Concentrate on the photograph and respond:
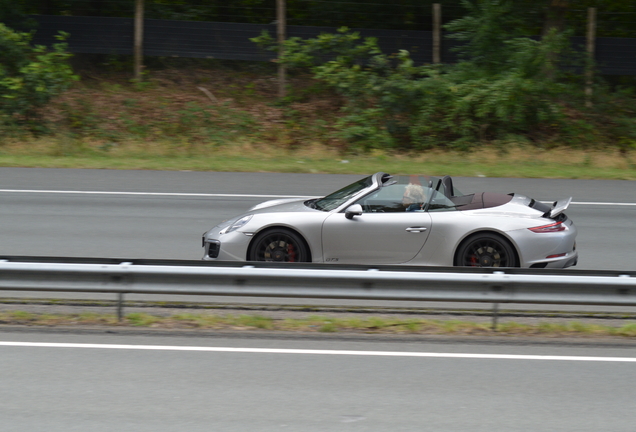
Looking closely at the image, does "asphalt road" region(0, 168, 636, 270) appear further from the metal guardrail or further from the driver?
the metal guardrail

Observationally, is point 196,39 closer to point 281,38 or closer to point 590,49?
point 281,38

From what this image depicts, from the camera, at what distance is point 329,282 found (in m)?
6.77

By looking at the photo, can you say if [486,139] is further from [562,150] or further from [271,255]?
[271,255]

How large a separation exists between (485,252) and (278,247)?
2.38m

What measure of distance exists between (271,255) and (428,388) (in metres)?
3.67

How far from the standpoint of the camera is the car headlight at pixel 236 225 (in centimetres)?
885

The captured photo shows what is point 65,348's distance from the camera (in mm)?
Answer: 6191

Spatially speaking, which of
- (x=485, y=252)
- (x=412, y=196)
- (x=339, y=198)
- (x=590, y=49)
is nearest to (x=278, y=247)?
(x=339, y=198)

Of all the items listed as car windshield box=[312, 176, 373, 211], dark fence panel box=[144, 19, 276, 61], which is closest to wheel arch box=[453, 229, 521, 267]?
car windshield box=[312, 176, 373, 211]

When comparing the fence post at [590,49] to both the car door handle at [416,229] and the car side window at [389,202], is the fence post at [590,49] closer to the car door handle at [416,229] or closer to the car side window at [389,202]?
the car side window at [389,202]

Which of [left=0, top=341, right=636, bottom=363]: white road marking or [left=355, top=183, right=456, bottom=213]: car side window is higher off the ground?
[left=355, top=183, right=456, bottom=213]: car side window

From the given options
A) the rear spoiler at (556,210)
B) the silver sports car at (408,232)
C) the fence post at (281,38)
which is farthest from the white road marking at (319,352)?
the fence post at (281,38)

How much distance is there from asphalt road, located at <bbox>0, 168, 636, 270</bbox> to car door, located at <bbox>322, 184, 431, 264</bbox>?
2.18m

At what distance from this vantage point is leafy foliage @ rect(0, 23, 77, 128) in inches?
856
